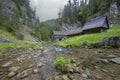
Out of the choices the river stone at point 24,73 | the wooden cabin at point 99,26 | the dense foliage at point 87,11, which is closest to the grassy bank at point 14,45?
the river stone at point 24,73

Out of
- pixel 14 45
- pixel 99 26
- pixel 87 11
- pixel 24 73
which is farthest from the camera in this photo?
pixel 87 11

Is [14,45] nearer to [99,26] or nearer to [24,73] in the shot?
[24,73]

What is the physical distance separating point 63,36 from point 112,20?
77.8 ft

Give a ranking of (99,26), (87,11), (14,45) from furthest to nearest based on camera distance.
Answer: (87,11) < (99,26) < (14,45)

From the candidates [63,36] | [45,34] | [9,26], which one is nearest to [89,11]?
[63,36]

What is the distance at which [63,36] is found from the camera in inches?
2584

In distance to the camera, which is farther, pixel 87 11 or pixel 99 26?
pixel 87 11

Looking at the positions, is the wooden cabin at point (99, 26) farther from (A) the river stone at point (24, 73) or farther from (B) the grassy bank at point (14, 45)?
(A) the river stone at point (24, 73)

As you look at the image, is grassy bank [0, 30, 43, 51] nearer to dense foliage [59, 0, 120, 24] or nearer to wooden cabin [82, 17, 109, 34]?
wooden cabin [82, 17, 109, 34]

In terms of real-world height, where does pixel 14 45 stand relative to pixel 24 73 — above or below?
above

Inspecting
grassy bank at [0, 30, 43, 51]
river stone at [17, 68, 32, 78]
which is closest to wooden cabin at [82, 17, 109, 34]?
grassy bank at [0, 30, 43, 51]

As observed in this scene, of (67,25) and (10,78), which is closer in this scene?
(10,78)

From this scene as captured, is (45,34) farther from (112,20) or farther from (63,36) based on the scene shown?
(112,20)

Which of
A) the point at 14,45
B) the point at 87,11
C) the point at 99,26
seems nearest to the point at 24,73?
the point at 14,45
